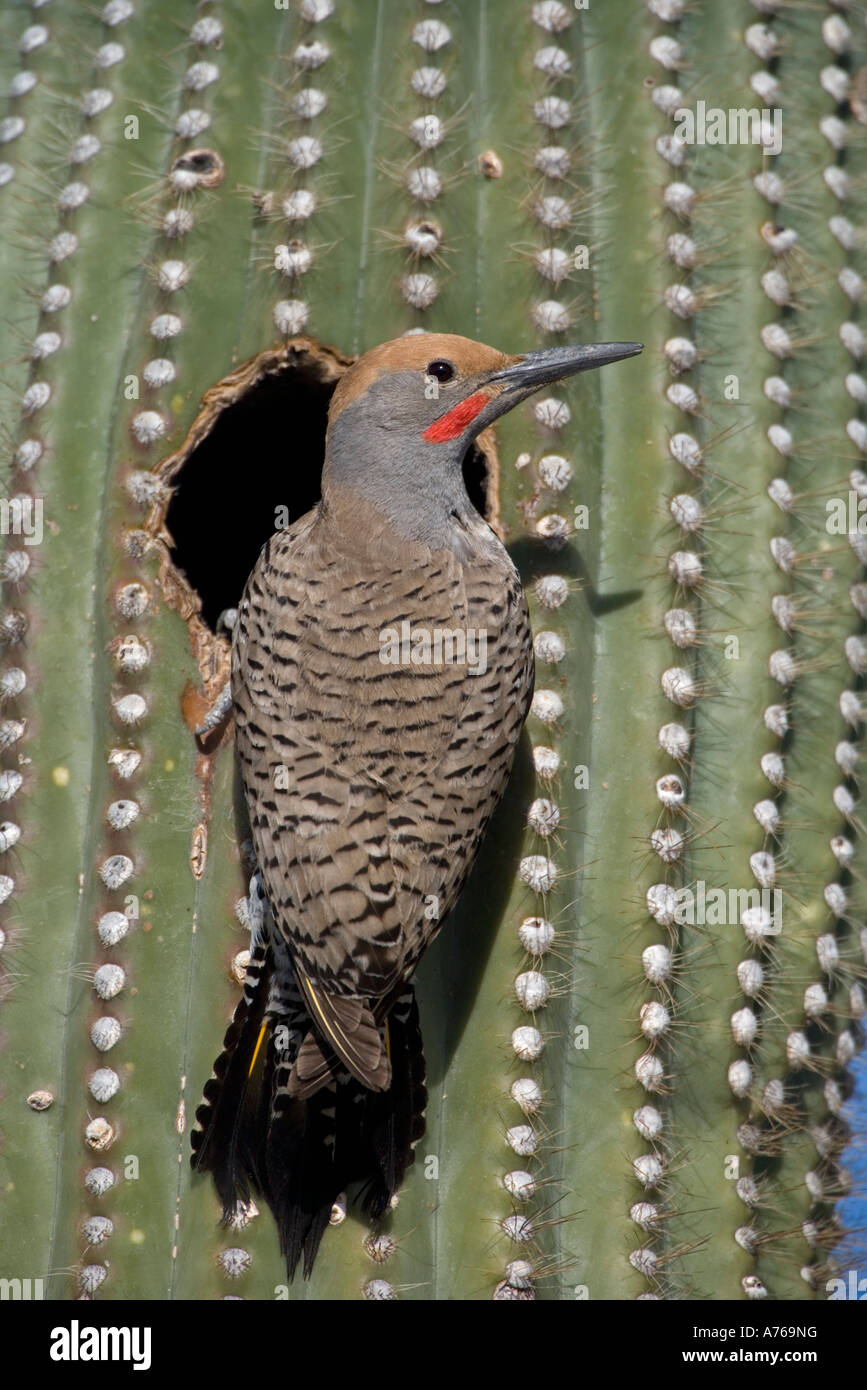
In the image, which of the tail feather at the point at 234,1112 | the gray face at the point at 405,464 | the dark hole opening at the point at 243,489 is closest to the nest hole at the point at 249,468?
the dark hole opening at the point at 243,489

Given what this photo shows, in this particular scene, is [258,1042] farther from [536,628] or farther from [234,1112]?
[536,628]

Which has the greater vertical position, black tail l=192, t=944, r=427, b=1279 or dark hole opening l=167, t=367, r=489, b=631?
dark hole opening l=167, t=367, r=489, b=631

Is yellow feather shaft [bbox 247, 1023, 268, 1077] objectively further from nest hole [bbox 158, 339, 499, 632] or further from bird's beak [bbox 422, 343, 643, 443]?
bird's beak [bbox 422, 343, 643, 443]

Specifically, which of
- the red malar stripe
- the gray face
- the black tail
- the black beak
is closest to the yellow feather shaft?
the black tail

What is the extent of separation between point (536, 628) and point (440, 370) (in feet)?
1.39

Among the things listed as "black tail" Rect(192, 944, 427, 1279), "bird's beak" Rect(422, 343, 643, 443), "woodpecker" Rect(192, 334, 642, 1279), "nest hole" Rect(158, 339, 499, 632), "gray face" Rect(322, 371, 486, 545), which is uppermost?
"nest hole" Rect(158, 339, 499, 632)

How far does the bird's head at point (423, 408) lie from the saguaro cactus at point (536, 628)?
0.37ft

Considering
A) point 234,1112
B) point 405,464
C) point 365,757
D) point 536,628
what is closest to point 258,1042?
point 234,1112

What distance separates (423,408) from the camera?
90.7 inches

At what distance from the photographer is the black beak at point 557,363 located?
2.28 metres

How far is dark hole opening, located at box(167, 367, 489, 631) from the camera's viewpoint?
9.64 feet

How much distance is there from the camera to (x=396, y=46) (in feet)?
8.09

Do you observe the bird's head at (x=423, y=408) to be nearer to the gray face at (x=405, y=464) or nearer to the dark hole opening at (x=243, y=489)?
the gray face at (x=405, y=464)

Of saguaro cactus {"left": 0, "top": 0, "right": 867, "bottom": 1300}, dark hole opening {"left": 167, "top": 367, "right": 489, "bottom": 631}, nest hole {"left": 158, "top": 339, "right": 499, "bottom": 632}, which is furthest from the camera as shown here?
dark hole opening {"left": 167, "top": 367, "right": 489, "bottom": 631}
